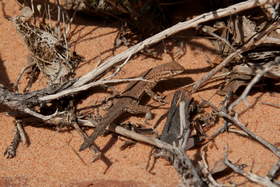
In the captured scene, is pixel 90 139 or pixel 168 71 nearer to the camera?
pixel 90 139

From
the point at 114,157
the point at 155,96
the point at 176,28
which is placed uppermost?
the point at 176,28

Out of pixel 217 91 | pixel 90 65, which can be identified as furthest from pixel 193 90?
pixel 90 65

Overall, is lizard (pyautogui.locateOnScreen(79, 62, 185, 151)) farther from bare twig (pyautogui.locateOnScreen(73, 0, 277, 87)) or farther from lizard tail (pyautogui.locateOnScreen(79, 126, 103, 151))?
bare twig (pyautogui.locateOnScreen(73, 0, 277, 87))

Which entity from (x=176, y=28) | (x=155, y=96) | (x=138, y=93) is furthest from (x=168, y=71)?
(x=176, y=28)

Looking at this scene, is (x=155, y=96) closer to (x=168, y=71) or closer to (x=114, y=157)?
(x=168, y=71)

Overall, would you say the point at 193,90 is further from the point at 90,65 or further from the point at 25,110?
the point at 25,110

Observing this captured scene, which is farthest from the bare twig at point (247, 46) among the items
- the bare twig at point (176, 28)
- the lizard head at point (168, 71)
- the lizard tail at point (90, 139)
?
the lizard tail at point (90, 139)

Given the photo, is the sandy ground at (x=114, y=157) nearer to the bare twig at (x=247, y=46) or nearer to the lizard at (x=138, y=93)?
the lizard at (x=138, y=93)

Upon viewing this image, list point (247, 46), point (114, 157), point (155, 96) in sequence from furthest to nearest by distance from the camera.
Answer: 1. point (155, 96)
2. point (247, 46)
3. point (114, 157)
